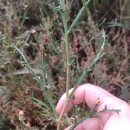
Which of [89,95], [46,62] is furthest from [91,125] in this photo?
[46,62]

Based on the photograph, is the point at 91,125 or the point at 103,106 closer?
the point at 103,106

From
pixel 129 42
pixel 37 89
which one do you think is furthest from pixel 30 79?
pixel 129 42

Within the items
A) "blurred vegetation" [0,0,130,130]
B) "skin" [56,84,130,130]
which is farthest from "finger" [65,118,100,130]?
"blurred vegetation" [0,0,130,130]

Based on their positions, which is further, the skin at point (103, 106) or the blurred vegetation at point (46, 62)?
the blurred vegetation at point (46, 62)

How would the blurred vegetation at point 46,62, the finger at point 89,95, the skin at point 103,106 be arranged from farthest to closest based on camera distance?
the blurred vegetation at point 46,62
the finger at point 89,95
the skin at point 103,106

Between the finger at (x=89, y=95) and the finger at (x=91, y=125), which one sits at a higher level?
the finger at (x=89, y=95)

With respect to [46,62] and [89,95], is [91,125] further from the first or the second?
[46,62]

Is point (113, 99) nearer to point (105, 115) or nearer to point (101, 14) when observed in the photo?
point (105, 115)

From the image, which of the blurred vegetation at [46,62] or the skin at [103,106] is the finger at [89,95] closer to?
the skin at [103,106]

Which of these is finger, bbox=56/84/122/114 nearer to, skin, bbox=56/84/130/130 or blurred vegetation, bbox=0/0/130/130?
skin, bbox=56/84/130/130

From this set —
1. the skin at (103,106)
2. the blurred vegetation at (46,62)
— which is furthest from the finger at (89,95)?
the blurred vegetation at (46,62)
